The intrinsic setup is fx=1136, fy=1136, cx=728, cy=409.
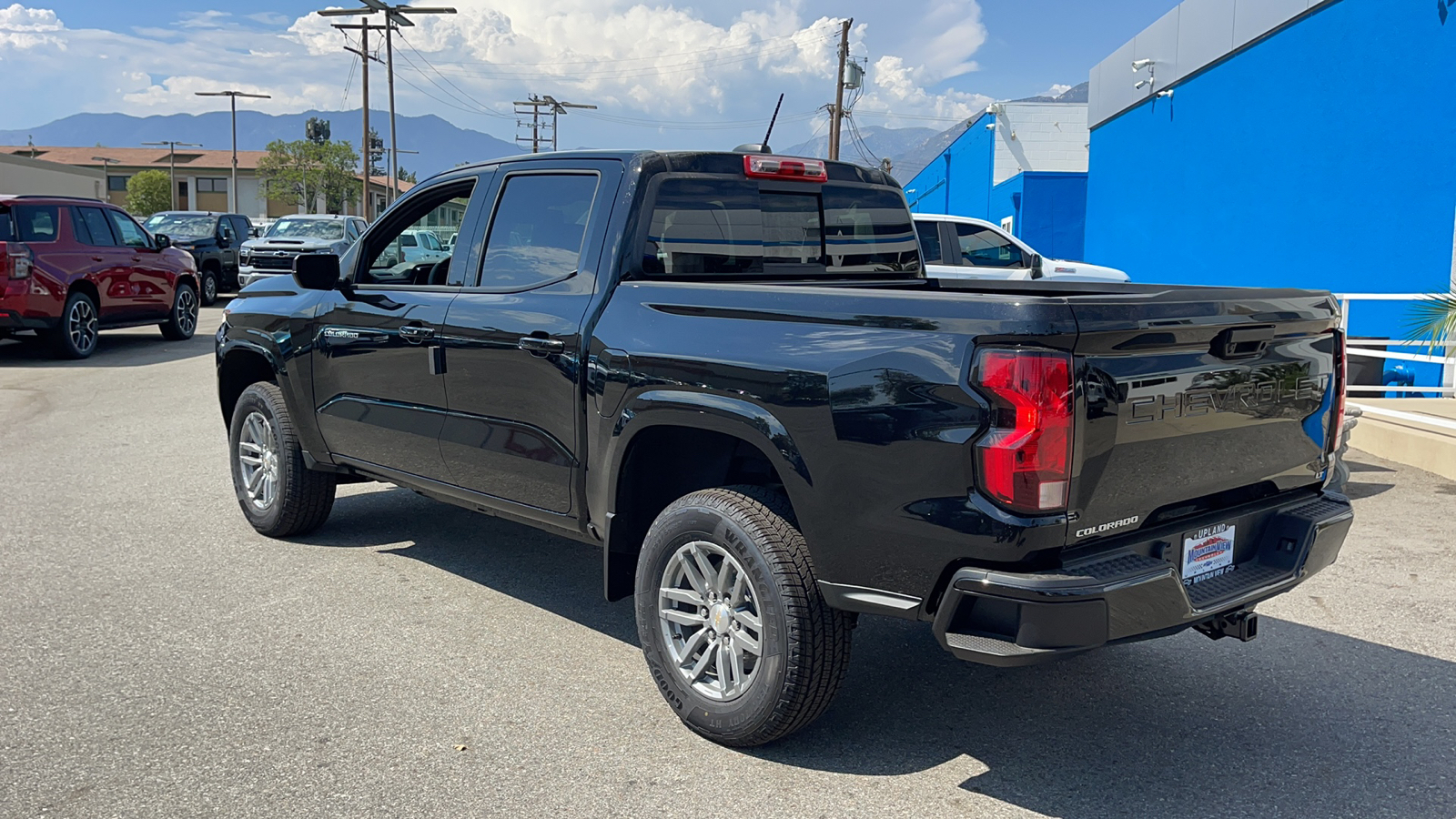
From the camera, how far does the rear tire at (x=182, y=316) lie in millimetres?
16984

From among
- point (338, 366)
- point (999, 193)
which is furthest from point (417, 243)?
point (999, 193)

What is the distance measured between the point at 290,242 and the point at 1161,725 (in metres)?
22.7

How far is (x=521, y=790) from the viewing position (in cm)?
340

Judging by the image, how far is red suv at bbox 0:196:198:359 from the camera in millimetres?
13461

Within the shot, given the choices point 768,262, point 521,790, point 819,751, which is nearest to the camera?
point 521,790

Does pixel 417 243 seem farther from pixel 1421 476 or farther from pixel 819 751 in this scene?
pixel 1421 476

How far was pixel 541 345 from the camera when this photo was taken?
14.3 feet

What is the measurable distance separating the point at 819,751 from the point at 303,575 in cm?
307

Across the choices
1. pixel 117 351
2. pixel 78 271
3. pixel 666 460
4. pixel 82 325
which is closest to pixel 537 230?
pixel 666 460

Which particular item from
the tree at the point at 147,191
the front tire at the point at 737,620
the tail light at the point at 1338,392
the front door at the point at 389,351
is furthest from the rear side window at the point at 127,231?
the tree at the point at 147,191

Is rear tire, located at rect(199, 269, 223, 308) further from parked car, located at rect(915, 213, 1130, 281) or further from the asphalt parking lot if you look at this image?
the asphalt parking lot

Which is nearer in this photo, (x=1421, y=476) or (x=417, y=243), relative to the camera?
(x=417, y=243)

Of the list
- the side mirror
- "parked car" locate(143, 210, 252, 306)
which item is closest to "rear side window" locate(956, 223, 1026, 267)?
the side mirror

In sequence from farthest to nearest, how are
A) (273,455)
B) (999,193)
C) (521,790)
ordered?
1. (999,193)
2. (273,455)
3. (521,790)
